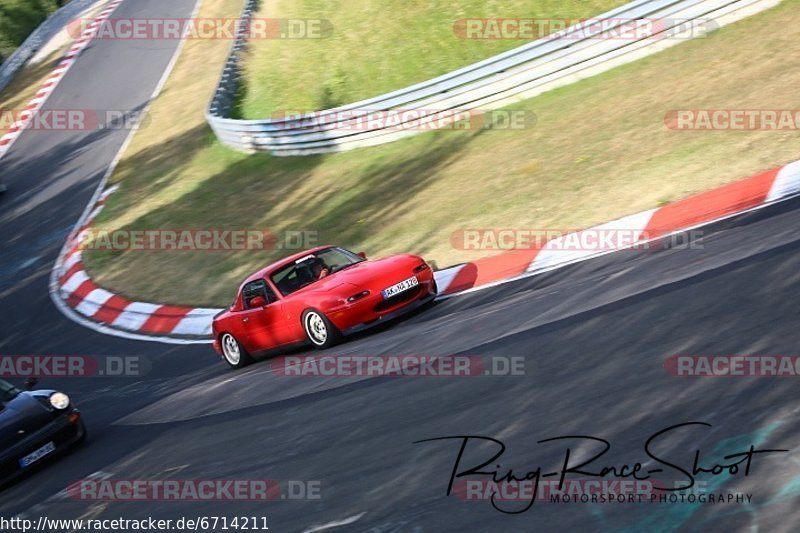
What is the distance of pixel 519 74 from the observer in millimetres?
17719

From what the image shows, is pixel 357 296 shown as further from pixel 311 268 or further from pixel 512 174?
pixel 512 174

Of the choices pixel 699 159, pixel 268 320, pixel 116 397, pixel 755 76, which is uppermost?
pixel 755 76

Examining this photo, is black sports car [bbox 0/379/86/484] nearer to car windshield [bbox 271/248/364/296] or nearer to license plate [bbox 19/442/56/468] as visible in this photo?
license plate [bbox 19/442/56/468]

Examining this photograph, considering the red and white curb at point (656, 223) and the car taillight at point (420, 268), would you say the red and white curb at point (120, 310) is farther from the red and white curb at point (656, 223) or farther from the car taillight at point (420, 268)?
the car taillight at point (420, 268)

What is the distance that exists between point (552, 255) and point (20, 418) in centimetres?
599

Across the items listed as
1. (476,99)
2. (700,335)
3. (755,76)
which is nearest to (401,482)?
(700,335)

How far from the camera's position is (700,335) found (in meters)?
7.06

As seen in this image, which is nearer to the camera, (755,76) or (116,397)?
(116,397)

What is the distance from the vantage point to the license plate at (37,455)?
9.94m

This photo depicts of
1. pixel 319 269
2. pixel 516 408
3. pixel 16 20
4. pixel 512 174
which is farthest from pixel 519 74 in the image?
pixel 16 20

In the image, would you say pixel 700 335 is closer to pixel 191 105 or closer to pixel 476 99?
pixel 476 99

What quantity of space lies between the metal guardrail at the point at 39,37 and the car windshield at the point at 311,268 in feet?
82.7

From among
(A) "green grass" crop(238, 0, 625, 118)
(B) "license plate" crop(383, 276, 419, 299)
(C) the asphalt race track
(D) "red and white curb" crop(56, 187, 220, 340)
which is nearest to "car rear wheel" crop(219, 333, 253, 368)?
(C) the asphalt race track

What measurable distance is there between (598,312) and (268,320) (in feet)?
16.5
